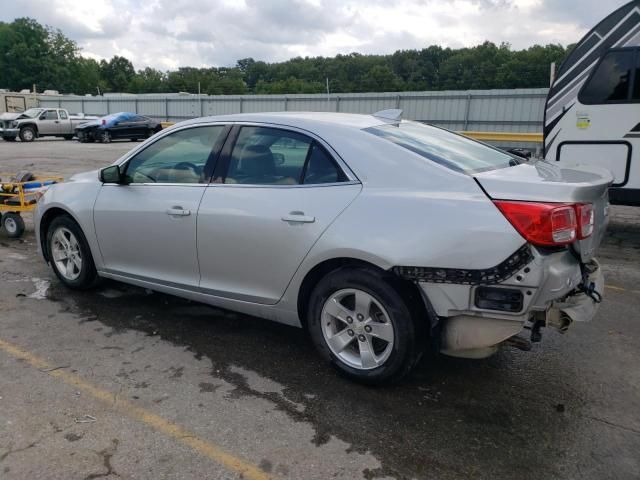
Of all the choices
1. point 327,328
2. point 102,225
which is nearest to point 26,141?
point 102,225

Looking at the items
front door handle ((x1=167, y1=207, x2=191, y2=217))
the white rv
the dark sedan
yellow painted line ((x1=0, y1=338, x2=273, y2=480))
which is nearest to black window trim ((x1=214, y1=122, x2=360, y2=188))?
front door handle ((x1=167, y1=207, x2=191, y2=217))

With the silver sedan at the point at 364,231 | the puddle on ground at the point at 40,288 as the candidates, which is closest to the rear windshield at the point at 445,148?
the silver sedan at the point at 364,231

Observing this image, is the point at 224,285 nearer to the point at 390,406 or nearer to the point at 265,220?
the point at 265,220

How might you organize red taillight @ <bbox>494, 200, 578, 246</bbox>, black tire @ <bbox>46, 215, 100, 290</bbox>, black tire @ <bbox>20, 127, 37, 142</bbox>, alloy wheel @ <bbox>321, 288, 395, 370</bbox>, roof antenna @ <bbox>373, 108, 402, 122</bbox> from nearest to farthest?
1. red taillight @ <bbox>494, 200, 578, 246</bbox>
2. alloy wheel @ <bbox>321, 288, 395, 370</bbox>
3. roof antenna @ <bbox>373, 108, 402, 122</bbox>
4. black tire @ <bbox>46, 215, 100, 290</bbox>
5. black tire @ <bbox>20, 127, 37, 142</bbox>

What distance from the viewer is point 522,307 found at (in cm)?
277

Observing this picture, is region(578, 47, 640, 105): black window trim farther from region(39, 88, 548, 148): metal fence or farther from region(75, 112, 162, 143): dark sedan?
Answer: region(75, 112, 162, 143): dark sedan

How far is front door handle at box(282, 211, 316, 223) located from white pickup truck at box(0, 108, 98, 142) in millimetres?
27401

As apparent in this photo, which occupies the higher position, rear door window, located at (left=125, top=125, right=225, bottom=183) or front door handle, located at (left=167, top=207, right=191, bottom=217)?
rear door window, located at (left=125, top=125, right=225, bottom=183)

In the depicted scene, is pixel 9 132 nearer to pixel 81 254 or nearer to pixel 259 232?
pixel 81 254

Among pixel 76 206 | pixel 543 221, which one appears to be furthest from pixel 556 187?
pixel 76 206

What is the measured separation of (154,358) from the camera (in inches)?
145

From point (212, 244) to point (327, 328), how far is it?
3.27ft

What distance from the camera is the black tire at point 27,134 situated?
26.5 meters

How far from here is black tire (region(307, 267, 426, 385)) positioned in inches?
120
